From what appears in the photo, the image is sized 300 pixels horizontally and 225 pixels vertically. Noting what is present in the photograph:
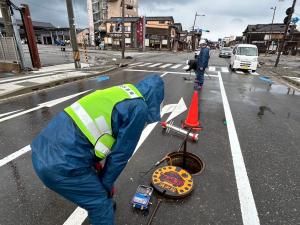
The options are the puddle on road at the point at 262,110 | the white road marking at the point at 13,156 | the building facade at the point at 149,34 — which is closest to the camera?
the white road marking at the point at 13,156

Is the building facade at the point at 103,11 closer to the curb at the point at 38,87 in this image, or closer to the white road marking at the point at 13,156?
the curb at the point at 38,87

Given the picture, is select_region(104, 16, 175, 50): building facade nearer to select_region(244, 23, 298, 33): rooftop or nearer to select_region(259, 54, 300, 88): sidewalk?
select_region(244, 23, 298, 33): rooftop

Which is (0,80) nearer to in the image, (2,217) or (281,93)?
(2,217)

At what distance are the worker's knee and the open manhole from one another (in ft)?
6.14

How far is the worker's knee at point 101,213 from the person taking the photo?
64.4 inches

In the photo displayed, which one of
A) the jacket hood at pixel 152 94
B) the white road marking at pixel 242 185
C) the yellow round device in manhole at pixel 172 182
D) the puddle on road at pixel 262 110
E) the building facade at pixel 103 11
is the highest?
the building facade at pixel 103 11

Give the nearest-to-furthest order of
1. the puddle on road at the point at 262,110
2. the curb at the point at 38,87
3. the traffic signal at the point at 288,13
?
the puddle on road at the point at 262,110, the curb at the point at 38,87, the traffic signal at the point at 288,13

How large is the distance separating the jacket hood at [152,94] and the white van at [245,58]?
15.2m

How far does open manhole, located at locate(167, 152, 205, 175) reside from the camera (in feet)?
11.4

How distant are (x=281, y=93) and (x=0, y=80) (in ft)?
41.2

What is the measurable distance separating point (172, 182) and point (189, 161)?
3.04 ft

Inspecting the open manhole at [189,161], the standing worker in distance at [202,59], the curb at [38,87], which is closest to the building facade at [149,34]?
the curb at [38,87]

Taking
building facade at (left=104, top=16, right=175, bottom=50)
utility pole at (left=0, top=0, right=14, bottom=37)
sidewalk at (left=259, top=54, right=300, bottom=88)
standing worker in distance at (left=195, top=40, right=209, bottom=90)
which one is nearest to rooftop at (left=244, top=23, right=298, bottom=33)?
building facade at (left=104, top=16, right=175, bottom=50)

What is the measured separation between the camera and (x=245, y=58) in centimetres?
1489
